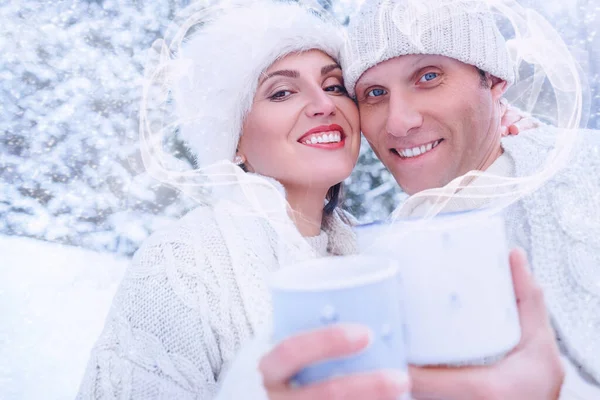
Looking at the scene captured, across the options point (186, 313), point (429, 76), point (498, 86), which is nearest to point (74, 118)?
point (186, 313)

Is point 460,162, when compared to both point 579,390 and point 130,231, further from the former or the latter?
point 130,231

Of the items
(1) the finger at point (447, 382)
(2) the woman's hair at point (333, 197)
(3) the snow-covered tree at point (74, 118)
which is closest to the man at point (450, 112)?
(2) the woman's hair at point (333, 197)

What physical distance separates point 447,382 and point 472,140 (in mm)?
489

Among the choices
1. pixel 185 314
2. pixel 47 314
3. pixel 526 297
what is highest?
pixel 526 297

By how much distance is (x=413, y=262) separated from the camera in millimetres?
314

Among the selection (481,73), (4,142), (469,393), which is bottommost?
(469,393)

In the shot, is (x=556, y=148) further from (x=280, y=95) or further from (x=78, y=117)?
(x=78, y=117)

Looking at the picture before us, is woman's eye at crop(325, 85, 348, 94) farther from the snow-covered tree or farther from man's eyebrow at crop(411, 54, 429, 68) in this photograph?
the snow-covered tree

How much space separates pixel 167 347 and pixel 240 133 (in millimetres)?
370

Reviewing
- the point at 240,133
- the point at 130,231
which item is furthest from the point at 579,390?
the point at 130,231

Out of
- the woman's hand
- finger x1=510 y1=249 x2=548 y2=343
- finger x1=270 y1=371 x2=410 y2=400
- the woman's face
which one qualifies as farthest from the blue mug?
the woman's hand

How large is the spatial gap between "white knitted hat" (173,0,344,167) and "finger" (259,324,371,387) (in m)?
0.55

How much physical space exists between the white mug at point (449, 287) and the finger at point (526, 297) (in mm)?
84

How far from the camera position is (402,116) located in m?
0.71
